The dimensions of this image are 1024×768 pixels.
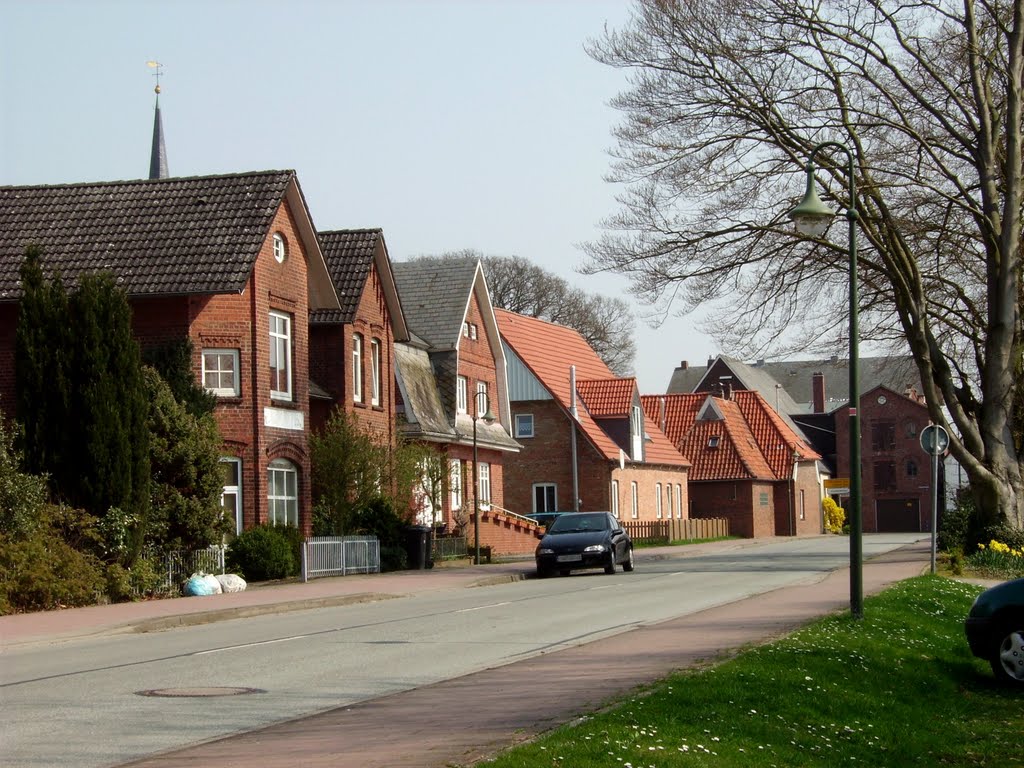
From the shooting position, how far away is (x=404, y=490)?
116 feet

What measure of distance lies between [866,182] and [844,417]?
2793 inches

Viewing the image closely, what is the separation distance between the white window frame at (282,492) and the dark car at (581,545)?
241 inches

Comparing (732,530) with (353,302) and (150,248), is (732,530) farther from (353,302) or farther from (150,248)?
(150,248)

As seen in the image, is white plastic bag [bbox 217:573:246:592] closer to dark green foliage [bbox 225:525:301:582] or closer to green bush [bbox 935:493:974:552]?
dark green foliage [bbox 225:525:301:582]

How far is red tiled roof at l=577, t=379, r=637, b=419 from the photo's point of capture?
5841 centimetres

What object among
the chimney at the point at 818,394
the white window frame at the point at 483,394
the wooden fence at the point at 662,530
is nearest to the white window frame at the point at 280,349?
the white window frame at the point at 483,394

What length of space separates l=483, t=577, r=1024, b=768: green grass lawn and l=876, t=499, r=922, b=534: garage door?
80.5m

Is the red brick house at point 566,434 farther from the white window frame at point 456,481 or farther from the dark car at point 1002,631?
the dark car at point 1002,631

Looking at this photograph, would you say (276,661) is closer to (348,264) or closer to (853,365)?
(853,365)

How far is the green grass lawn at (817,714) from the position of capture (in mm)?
8742

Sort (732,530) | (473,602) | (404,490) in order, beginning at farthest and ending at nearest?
1. (732,530)
2. (404,490)
3. (473,602)

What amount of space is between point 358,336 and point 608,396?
874 inches

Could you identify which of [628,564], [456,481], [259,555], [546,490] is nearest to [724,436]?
[546,490]

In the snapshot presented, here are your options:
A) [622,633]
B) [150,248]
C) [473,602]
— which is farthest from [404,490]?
[622,633]
